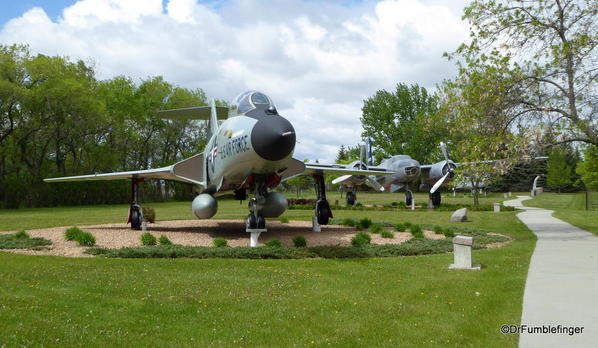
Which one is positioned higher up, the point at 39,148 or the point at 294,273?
the point at 39,148

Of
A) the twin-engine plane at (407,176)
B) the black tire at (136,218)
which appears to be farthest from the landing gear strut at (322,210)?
the twin-engine plane at (407,176)

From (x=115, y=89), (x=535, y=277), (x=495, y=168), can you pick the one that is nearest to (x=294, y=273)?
(x=535, y=277)

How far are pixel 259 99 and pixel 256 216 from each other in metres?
3.14

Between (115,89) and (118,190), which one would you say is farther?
(115,89)

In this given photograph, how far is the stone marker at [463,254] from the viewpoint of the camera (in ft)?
30.7

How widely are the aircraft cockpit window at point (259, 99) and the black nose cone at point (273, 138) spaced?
1471 millimetres

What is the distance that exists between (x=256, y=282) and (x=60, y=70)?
41.6 meters

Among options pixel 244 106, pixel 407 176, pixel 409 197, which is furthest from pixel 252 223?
pixel 409 197

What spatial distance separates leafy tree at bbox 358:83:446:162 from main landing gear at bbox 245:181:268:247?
58274mm

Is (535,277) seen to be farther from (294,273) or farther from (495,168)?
(495,168)

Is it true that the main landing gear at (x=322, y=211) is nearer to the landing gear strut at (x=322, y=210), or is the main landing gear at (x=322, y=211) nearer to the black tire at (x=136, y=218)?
the landing gear strut at (x=322, y=210)

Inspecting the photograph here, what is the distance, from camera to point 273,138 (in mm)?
10617

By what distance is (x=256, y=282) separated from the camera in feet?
26.2

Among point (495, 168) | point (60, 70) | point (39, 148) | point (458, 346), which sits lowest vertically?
point (458, 346)
